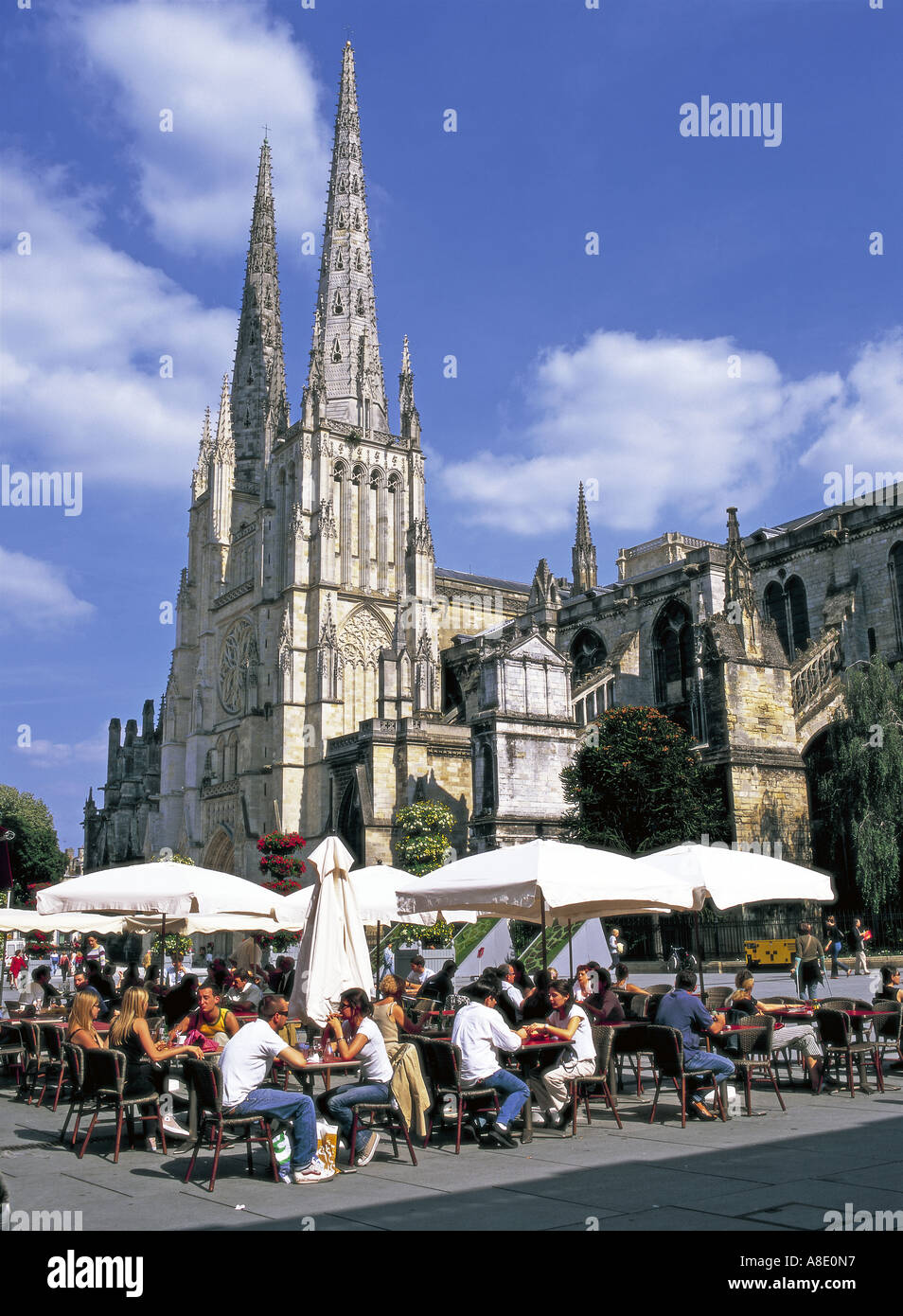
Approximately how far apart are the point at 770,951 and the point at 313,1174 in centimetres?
1802

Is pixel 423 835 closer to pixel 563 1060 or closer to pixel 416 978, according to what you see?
pixel 416 978

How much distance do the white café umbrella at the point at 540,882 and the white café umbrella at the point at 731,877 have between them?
0.40m

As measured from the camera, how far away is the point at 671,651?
4244 cm

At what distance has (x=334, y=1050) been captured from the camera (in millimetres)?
9055

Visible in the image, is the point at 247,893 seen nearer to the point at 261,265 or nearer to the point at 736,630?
the point at 736,630

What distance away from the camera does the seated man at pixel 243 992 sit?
1271 cm

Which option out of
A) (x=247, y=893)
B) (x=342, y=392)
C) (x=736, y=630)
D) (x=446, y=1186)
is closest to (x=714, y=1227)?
(x=446, y=1186)

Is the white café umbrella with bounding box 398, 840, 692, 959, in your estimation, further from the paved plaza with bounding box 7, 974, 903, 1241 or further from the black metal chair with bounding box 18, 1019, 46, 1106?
the black metal chair with bounding box 18, 1019, 46, 1106

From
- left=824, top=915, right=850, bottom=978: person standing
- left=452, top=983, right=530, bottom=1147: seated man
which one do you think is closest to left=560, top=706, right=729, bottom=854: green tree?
left=824, top=915, right=850, bottom=978: person standing

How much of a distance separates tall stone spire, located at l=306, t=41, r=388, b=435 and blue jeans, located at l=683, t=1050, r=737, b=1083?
4644cm

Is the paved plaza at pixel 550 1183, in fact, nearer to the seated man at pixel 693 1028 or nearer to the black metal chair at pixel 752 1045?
the black metal chair at pixel 752 1045

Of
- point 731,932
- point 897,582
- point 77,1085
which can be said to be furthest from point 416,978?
point 897,582

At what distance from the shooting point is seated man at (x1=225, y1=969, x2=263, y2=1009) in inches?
500
